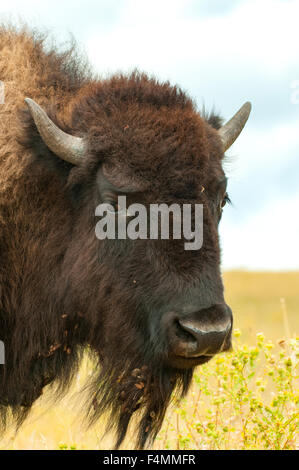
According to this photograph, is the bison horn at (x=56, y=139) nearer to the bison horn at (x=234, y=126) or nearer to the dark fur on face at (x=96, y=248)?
the dark fur on face at (x=96, y=248)

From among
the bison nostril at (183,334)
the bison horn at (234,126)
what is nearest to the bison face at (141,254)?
the bison nostril at (183,334)

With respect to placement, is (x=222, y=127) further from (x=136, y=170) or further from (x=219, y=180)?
(x=136, y=170)

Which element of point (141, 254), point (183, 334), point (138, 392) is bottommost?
point (138, 392)

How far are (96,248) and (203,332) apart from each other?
115 cm

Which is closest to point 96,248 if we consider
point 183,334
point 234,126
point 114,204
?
point 114,204

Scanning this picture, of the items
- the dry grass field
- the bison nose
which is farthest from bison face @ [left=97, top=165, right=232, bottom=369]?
the dry grass field

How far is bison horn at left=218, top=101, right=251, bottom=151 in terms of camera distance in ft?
21.6

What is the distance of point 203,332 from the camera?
4934mm

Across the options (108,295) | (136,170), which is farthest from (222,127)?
(108,295)

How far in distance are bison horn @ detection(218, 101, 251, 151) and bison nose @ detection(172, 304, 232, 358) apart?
1913 mm

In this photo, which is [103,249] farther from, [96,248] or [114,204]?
[114,204]

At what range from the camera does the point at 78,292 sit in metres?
5.78

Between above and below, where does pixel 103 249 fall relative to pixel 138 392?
above
